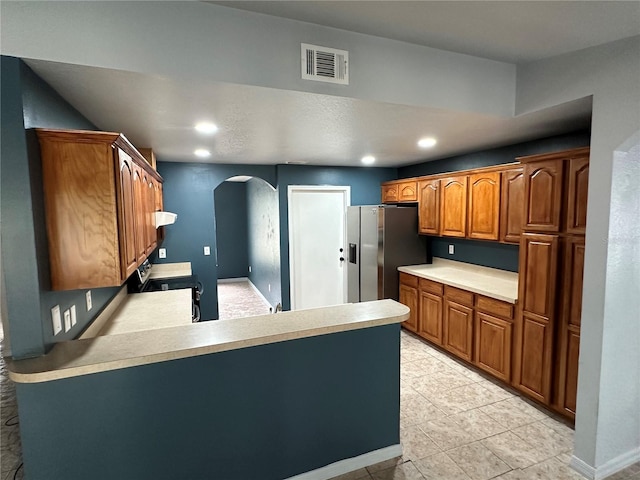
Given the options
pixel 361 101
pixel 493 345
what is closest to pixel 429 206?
pixel 493 345

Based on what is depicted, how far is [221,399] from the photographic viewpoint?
1.73 metres

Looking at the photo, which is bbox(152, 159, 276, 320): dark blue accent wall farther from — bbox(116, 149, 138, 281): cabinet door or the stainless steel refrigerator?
bbox(116, 149, 138, 281): cabinet door

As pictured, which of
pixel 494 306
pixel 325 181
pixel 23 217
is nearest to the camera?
pixel 23 217

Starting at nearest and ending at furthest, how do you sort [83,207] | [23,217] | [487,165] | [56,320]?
[23,217] < [83,207] < [56,320] < [487,165]

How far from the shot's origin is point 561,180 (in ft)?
7.86

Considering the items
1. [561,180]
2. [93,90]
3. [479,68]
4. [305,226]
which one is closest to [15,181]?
[93,90]

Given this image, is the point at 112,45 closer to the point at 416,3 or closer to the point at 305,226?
the point at 416,3

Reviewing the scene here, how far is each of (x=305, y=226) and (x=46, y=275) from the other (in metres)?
3.62

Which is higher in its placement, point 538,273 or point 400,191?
point 400,191

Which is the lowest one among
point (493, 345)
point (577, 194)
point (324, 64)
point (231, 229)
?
point (493, 345)

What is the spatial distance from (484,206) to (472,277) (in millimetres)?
802

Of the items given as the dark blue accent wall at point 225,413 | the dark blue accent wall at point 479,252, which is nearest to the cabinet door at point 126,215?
the dark blue accent wall at point 225,413

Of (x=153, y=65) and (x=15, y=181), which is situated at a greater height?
(x=153, y=65)

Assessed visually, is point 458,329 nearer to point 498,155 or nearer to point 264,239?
point 498,155
